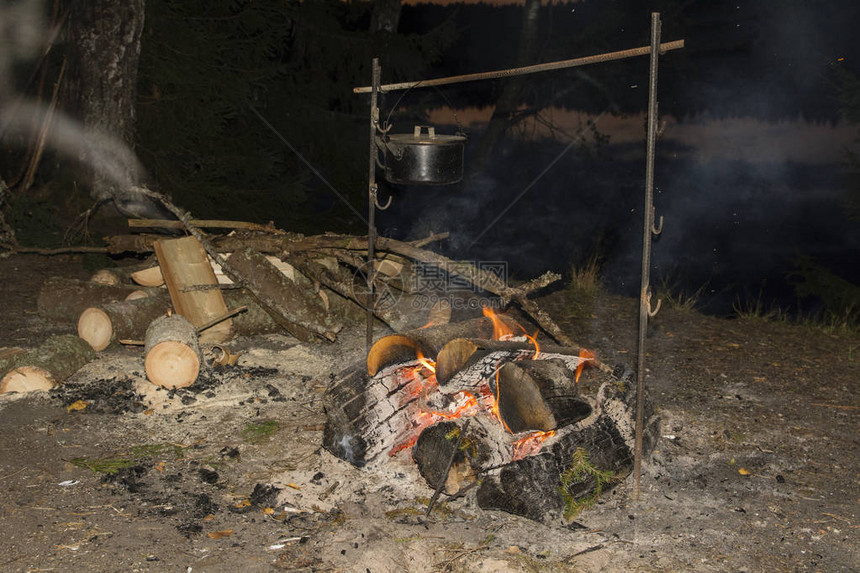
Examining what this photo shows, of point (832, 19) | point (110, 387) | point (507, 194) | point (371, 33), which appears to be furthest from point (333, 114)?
point (832, 19)

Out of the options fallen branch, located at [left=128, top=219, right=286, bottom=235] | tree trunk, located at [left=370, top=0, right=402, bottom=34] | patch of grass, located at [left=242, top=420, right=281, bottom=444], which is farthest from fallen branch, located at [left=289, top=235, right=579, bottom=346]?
tree trunk, located at [left=370, top=0, right=402, bottom=34]

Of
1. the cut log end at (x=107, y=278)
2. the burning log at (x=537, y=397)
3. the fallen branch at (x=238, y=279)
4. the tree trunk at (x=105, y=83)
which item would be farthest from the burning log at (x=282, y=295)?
the tree trunk at (x=105, y=83)

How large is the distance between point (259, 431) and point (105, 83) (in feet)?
23.0

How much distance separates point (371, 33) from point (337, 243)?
790 cm

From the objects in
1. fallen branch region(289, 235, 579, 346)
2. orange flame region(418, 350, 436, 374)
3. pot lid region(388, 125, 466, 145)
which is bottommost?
orange flame region(418, 350, 436, 374)

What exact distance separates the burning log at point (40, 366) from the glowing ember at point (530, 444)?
3.74 m

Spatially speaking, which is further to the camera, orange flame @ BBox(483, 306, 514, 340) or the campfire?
orange flame @ BBox(483, 306, 514, 340)

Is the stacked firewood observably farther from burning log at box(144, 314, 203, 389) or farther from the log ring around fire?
the log ring around fire

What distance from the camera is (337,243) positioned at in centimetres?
674

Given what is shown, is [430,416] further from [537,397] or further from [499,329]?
[499,329]

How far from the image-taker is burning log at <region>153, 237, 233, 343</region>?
639 centimetres

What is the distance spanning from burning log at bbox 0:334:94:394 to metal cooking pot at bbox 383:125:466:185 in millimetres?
3201

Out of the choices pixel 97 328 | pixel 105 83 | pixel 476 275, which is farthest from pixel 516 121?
pixel 97 328

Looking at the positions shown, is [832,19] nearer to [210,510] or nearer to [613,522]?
[613,522]
